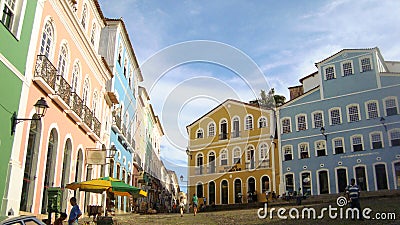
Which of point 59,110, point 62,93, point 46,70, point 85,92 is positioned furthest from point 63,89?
point 85,92

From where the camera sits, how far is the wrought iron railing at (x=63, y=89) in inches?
628

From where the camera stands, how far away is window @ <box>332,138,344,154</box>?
35938 mm

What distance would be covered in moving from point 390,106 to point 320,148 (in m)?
6.94

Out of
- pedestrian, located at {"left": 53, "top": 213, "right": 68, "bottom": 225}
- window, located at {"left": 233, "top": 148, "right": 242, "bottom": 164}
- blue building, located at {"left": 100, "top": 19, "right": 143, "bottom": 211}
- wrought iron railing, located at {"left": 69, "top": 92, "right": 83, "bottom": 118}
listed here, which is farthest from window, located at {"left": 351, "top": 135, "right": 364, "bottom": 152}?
pedestrian, located at {"left": 53, "top": 213, "right": 68, "bottom": 225}

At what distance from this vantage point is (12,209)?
1223 centimetres

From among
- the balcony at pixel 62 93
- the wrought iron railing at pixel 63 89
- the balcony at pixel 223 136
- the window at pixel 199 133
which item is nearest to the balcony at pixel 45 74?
the balcony at pixel 62 93

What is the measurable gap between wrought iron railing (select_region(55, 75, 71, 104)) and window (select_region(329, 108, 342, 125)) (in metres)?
26.6

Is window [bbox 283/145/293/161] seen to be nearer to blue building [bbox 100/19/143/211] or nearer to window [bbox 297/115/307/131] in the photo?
window [bbox 297/115/307/131]

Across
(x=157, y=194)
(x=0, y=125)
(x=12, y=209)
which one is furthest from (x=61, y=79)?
(x=157, y=194)

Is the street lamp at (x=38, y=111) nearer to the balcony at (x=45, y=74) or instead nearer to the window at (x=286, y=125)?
the balcony at (x=45, y=74)

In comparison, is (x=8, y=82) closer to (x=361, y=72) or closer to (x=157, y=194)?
(x=361, y=72)

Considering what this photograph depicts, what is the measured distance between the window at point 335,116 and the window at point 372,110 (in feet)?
8.51

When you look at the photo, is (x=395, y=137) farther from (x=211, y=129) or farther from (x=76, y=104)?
(x=76, y=104)

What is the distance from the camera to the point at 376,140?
3428 centimetres
